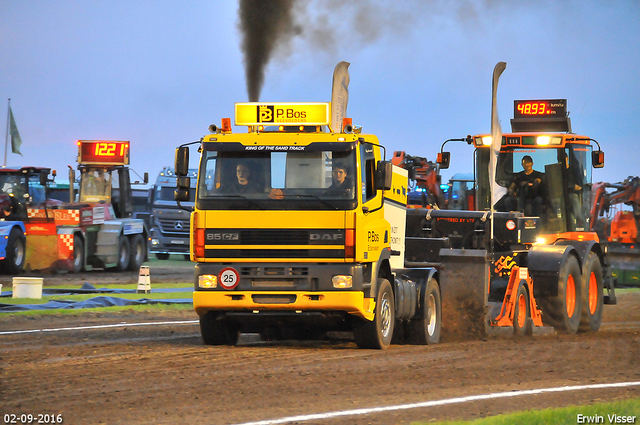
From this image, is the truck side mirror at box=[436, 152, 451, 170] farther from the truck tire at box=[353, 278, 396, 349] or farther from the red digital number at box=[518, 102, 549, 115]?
the truck tire at box=[353, 278, 396, 349]

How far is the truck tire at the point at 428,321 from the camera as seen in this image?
13.9 meters

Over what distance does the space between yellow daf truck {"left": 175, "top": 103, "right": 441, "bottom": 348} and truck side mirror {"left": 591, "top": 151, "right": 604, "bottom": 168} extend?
18.4 ft

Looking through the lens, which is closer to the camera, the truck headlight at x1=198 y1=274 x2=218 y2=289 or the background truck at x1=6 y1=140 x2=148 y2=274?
the truck headlight at x1=198 y1=274 x2=218 y2=289

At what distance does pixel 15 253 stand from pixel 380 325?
17.7 meters

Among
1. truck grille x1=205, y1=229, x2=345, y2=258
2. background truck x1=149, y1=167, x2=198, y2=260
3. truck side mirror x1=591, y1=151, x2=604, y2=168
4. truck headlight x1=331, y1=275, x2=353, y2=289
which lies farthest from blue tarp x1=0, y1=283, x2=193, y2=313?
background truck x1=149, y1=167, x2=198, y2=260

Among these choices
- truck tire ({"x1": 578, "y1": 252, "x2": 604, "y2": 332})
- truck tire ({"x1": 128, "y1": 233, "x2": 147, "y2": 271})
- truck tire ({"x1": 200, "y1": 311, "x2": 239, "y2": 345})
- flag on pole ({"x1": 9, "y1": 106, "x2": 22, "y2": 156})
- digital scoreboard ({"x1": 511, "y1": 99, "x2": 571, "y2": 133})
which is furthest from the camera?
flag on pole ({"x1": 9, "y1": 106, "x2": 22, "y2": 156})

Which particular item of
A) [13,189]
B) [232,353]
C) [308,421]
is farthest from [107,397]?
[13,189]

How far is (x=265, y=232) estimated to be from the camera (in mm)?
12070

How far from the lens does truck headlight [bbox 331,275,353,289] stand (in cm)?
1195

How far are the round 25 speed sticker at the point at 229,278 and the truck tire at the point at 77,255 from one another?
18235mm

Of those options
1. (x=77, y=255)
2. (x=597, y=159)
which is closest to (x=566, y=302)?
(x=597, y=159)

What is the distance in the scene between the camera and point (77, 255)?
29.9m

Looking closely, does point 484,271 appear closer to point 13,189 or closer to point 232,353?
point 232,353

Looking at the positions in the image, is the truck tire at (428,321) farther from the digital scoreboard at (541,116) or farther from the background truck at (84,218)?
the background truck at (84,218)
